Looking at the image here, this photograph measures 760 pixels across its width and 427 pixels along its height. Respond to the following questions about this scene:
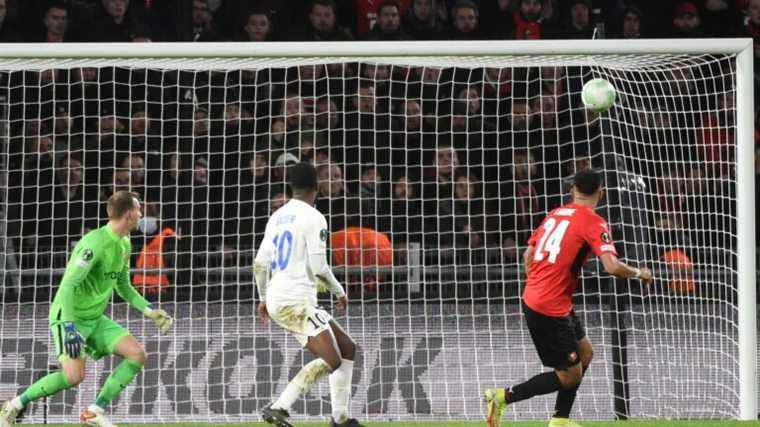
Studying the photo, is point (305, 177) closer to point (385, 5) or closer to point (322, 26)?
point (322, 26)

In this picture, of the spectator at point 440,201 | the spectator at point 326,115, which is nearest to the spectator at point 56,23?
the spectator at point 326,115

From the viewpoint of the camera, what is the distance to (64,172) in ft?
36.3

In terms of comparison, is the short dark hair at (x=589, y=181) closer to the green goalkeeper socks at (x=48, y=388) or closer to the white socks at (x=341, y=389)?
the white socks at (x=341, y=389)

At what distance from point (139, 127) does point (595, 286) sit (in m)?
3.97

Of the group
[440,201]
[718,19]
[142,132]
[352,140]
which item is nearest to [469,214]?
[440,201]

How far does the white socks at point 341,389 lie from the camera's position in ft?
28.3

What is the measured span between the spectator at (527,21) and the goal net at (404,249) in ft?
4.02

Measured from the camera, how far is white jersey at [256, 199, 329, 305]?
8430 millimetres

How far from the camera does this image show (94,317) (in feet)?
29.0

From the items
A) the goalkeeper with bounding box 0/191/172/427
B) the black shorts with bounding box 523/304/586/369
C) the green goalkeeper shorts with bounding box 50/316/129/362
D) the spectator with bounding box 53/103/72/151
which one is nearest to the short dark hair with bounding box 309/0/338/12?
the spectator with bounding box 53/103/72/151

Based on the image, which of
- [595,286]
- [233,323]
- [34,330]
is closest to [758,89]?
[595,286]

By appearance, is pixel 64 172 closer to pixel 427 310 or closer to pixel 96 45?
pixel 96 45

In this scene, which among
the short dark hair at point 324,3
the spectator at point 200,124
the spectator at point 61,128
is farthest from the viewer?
the short dark hair at point 324,3

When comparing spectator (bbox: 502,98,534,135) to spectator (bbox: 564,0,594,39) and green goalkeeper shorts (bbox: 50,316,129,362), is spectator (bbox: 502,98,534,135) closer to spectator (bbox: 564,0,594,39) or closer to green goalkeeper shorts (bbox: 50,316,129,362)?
spectator (bbox: 564,0,594,39)
